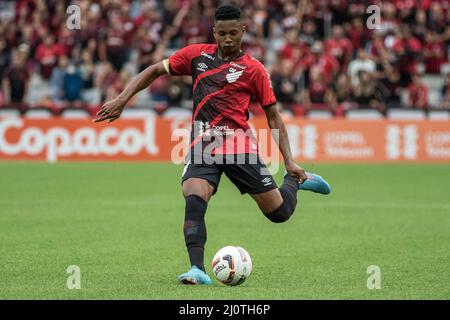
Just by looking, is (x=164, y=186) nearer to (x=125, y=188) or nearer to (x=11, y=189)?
(x=125, y=188)

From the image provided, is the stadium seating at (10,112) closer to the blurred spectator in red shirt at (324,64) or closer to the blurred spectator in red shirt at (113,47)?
the blurred spectator in red shirt at (113,47)

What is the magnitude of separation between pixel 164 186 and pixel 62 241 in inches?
305

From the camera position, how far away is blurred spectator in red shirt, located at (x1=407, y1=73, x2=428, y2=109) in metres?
25.7

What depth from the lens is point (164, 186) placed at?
19.3 meters

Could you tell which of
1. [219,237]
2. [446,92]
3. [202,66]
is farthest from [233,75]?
[446,92]

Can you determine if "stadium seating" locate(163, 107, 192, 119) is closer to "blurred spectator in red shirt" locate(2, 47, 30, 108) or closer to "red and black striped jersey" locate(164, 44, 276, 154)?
"blurred spectator in red shirt" locate(2, 47, 30, 108)

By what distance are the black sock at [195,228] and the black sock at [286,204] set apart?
2.81 ft

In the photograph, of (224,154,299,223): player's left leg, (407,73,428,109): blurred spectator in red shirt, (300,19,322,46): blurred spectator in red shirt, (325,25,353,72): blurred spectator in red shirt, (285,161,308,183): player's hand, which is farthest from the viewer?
(300,19,322,46): blurred spectator in red shirt

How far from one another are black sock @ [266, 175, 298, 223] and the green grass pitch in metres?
0.51

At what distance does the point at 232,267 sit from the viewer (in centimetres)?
838

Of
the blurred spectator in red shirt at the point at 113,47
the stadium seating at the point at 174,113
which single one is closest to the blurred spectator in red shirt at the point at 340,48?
the stadium seating at the point at 174,113

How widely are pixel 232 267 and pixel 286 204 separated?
3.95ft

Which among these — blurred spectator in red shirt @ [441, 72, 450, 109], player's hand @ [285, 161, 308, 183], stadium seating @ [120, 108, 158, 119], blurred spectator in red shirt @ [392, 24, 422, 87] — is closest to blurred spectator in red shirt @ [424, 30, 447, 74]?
blurred spectator in red shirt @ [392, 24, 422, 87]
